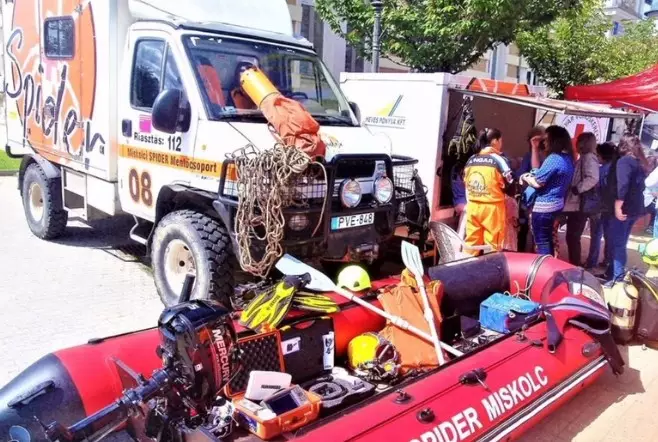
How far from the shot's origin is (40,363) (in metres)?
2.98

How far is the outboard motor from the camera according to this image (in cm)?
245

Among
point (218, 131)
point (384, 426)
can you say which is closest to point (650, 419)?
point (384, 426)

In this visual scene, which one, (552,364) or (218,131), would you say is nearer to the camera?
(552,364)

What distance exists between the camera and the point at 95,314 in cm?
529

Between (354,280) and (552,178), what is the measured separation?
297 cm

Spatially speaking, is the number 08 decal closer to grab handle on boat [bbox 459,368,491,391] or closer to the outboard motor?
the outboard motor

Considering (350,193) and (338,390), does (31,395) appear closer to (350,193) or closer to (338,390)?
(338,390)

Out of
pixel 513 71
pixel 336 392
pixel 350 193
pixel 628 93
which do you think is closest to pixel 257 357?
pixel 336 392

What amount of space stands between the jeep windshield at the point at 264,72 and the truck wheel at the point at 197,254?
881 millimetres

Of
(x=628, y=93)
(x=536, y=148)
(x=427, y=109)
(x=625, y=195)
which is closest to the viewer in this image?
(x=625, y=195)

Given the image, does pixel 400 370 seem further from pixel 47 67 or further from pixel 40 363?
pixel 47 67

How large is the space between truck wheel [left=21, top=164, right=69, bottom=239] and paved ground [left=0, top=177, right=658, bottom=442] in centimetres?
18

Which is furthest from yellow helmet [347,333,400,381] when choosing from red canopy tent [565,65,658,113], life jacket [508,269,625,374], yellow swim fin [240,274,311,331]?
red canopy tent [565,65,658,113]

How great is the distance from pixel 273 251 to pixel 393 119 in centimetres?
375
